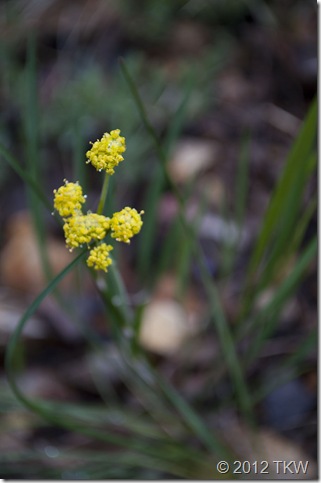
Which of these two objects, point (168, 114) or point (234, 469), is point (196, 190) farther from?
point (234, 469)

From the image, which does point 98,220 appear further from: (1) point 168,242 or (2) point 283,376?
(2) point 283,376

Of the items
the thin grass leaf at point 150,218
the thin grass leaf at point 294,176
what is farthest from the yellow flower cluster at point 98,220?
the thin grass leaf at point 150,218

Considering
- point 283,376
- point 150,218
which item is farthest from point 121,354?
point 283,376

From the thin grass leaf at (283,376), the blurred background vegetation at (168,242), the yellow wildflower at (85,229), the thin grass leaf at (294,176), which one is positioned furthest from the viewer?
the thin grass leaf at (283,376)

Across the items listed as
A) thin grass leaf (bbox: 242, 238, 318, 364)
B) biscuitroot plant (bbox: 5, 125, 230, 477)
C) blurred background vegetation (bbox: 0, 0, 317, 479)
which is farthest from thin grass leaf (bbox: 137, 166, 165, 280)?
thin grass leaf (bbox: 242, 238, 318, 364)

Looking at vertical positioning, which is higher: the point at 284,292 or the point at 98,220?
the point at 284,292

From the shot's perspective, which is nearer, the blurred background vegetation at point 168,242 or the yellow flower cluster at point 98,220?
the yellow flower cluster at point 98,220

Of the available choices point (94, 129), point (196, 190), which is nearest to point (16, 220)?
point (94, 129)

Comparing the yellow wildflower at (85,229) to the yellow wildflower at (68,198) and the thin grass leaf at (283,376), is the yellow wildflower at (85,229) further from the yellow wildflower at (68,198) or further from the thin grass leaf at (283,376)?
the thin grass leaf at (283,376)
